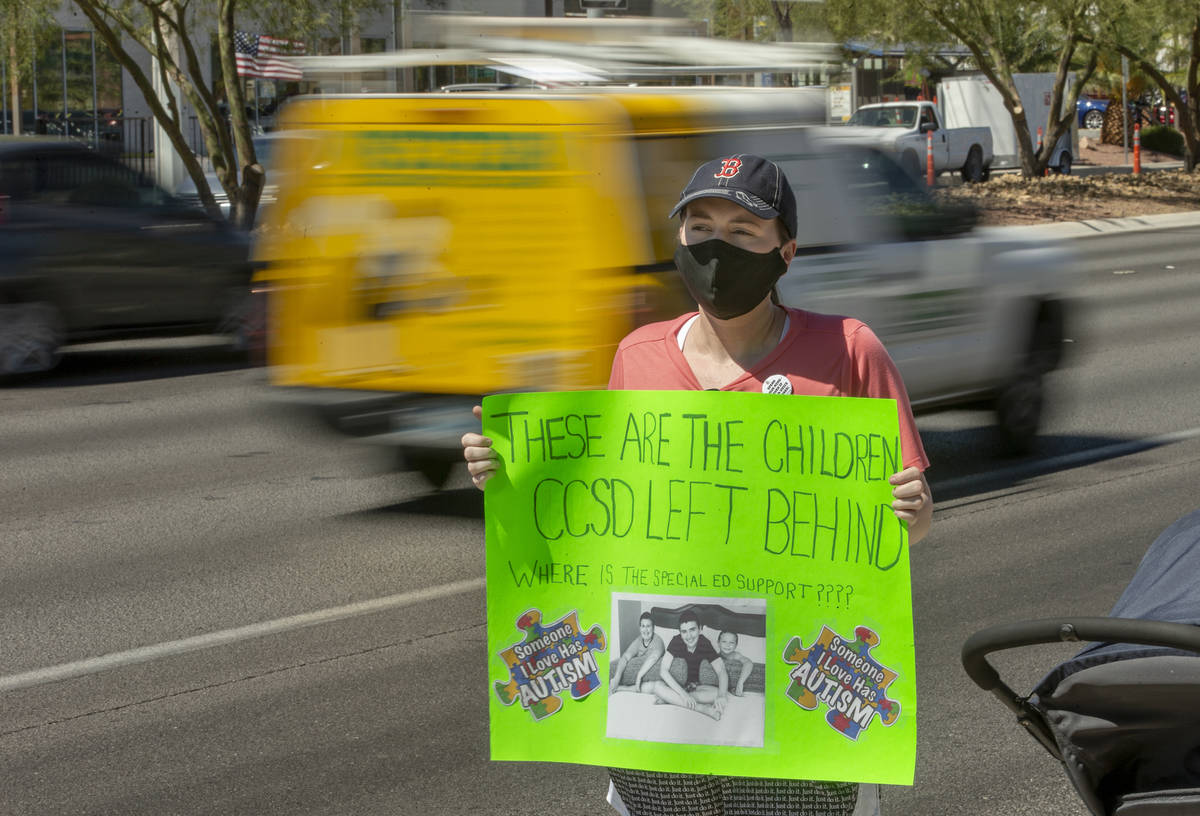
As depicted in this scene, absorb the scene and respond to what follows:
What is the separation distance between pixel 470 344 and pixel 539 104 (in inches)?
45.9

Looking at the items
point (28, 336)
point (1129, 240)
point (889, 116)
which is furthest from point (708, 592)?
point (889, 116)

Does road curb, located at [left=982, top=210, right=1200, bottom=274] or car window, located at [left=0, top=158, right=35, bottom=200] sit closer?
car window, located at [left=0, top=158, right=35, bottom=200]

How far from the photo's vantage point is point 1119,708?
2451mm

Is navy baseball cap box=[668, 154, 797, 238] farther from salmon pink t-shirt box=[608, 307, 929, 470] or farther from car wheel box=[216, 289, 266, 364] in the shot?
car wheel box=[216, 289, 266, 364]

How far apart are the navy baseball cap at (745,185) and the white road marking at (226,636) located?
3802 mm

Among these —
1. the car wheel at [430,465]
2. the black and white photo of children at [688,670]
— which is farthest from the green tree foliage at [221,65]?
the black and white photo of children at [688,670]

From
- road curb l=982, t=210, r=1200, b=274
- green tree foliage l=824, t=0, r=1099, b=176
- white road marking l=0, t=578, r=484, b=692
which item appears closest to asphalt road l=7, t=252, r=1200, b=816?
white road marking l=0, t=578, r=484, b=692

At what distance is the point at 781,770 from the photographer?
113 inches

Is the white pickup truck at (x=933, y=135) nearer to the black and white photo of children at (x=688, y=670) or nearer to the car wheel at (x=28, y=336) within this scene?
the car wheel at (x=28, y=336)

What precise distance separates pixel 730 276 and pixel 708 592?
2.00 ft

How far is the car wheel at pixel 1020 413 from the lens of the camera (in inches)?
368

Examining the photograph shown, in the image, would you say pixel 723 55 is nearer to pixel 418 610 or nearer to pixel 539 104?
pixel 539 104

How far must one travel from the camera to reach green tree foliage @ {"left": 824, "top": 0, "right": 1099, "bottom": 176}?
→ 28.8m

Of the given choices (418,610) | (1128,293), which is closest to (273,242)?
(418,610)
